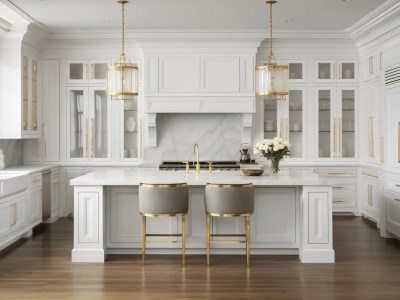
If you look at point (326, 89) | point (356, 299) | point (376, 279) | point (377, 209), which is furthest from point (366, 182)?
point (356, 299)

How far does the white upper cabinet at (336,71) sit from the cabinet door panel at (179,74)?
6.10ft

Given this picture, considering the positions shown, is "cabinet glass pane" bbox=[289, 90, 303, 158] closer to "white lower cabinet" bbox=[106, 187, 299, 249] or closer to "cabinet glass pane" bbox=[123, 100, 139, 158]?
"cabinet glass pane" bbox=[123, 100, 139, 158]

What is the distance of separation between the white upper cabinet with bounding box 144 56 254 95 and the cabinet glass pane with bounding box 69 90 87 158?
1073 mm

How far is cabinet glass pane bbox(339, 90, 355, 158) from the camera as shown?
8008 mm

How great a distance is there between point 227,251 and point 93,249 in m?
1.35

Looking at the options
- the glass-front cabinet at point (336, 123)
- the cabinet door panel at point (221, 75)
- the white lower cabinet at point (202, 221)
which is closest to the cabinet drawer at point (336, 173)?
the glass-front cabinet at point (336, 123)

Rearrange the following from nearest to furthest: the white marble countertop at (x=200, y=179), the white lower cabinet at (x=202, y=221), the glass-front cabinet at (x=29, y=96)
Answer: the white marble countertop at (x=200, y=179) < the white lower cabinet at (x=202, y=221) < the glass-front cabinet at (x=29, y=96)

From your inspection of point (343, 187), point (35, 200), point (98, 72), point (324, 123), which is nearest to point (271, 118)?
point (324, 123)

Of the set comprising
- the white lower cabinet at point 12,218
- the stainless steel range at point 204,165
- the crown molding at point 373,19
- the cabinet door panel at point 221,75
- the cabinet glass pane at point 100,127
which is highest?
the crown molding at point 373,19

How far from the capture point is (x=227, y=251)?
545 cm

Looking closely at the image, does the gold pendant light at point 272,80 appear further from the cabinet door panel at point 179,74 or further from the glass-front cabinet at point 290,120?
the glass-front cabinet at point 290,120

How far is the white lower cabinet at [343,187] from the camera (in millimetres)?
7965

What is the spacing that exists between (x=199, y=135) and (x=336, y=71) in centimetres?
229

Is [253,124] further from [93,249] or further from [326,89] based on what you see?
[93,249]
